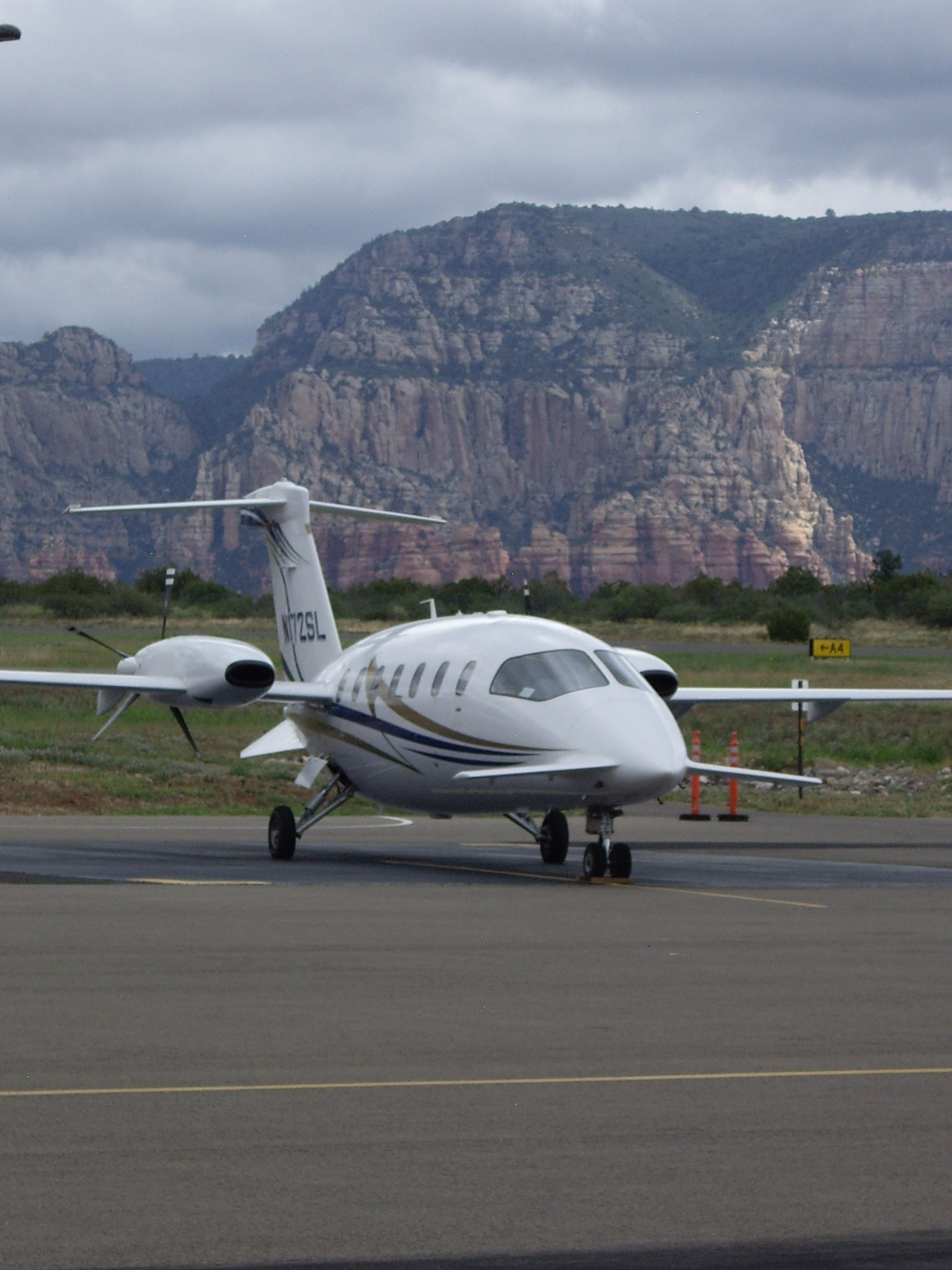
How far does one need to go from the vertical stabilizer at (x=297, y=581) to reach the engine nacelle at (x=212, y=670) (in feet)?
12.2

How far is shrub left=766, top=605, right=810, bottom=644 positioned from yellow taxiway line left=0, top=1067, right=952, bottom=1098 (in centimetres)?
8606

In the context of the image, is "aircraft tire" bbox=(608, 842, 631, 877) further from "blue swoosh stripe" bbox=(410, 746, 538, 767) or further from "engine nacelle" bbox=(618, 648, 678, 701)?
"engine nacelle" bbox=(618, 648, 678, 701)

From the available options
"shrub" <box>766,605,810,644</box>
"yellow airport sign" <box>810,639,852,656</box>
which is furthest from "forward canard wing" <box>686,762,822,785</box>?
"shrub" <box>766,605,810,644</box>

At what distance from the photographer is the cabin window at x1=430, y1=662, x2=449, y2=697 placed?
22281mm

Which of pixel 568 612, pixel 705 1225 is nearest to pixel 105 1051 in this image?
pixel 705 1225

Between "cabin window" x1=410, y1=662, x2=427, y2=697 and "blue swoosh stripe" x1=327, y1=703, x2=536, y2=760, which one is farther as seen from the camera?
"cabin window" x1=410, y1=662, x2=427, y2=697

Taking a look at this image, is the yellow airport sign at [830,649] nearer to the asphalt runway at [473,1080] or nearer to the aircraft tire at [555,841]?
the aircraft tire at [555,841]

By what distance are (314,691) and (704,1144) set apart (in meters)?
17.8

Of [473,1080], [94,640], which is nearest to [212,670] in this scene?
[94,640]

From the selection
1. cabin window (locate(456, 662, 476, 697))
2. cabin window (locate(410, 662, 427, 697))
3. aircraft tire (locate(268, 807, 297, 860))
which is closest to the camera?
cabin window (locate(456, 662, 476, 697))

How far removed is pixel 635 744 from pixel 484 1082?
35.4 ft

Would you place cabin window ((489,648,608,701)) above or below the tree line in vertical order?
above

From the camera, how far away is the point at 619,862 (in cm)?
2053

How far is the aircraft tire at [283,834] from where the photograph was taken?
77.9 ft
